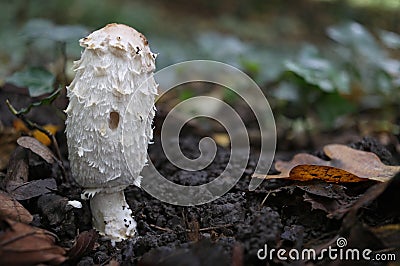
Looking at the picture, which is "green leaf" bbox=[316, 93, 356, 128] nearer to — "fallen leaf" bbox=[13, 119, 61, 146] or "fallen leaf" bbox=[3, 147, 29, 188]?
"fallen leaf" bbox=[13, 119, 61, 146]

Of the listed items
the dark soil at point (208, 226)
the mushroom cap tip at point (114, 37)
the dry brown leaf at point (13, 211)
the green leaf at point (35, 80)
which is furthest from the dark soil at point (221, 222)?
the mushroom cap tip at point (114, 37)

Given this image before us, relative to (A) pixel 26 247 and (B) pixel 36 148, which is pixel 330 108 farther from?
(A) pixel 26 247

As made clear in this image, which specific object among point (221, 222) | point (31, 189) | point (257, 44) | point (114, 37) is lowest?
point (221, 222)

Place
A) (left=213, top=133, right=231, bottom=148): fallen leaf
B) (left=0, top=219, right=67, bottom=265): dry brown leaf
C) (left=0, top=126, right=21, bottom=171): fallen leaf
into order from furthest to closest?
1. (left=213, top=133, right=231, bottom=148): fallen leaf
2. (left=0, top=126, right=21, bottom=171): fallen leaf
3. (left=0, top=219, right=67, bottom=265): dry brown leaf

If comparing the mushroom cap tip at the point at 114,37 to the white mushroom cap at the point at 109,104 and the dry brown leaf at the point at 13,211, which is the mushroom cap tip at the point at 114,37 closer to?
the white mushroom cap at the point at 109,104

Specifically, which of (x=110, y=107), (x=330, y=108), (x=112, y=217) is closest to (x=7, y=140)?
(x=112, y=217)

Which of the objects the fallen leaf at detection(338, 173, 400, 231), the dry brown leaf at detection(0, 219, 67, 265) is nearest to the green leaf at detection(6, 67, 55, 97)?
the dry brown leaf at detection(0, 219, 67, 265)
